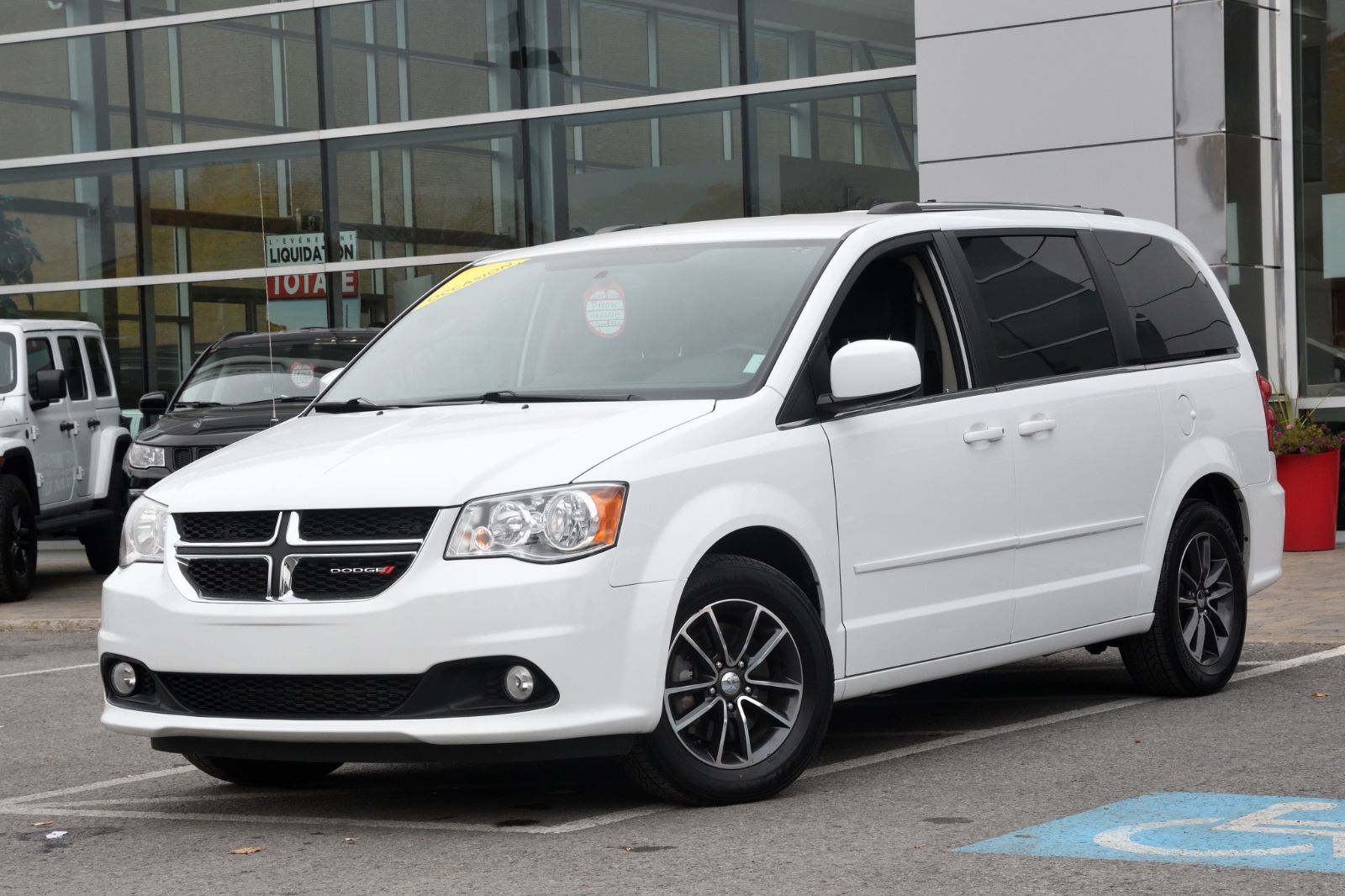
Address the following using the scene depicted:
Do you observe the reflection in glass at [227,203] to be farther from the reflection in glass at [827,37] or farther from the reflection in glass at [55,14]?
the reflection in glass at [827,37]

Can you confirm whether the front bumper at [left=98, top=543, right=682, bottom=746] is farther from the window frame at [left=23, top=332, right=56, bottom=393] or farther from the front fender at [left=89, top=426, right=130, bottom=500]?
the front fender at [left=89, top=426, right=130, bottom=500]

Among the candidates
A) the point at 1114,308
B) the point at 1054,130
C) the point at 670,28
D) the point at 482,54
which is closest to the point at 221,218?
the point at 482,54

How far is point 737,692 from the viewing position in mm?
5914

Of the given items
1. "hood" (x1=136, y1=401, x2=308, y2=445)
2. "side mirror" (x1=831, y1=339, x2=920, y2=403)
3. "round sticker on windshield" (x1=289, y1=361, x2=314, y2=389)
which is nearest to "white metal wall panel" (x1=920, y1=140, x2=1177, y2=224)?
"round sticker on windshield" (x1=289, y1=361, x2=314, y2=389)

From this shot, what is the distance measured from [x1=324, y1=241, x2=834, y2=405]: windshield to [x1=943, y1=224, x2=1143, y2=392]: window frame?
668 millimetres

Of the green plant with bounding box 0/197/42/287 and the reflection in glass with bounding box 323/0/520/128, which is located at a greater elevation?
the reflection in glass with bounding box 323/0/520/128

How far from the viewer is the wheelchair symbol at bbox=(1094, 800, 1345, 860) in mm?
4980

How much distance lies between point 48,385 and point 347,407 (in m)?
8.69

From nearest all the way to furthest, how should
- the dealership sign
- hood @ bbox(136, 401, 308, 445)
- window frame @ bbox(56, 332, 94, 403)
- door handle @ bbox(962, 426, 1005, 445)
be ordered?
door handle @ bbox(962, 426, 1005, 445) < hood @ bbox(136, 401, 308, 445) < window frame @ bbox(56, 332, 94, 403) < the dealership sign

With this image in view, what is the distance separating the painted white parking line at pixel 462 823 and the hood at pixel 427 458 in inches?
38.5

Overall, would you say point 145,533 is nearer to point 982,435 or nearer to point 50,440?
point 982,435

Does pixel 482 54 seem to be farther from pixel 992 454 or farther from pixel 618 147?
pixel 992 454

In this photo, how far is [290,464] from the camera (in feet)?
19.5

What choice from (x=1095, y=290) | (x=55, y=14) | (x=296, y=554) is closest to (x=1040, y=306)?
(x=1095, y=290)
